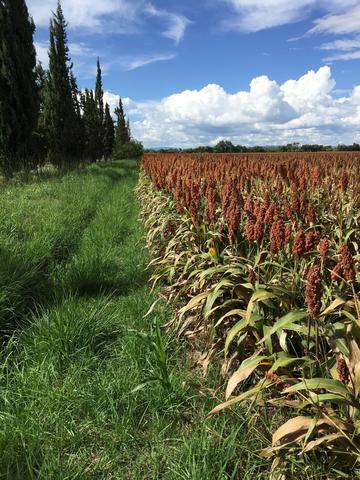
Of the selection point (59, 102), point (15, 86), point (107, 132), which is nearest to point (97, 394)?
point (15, 86)

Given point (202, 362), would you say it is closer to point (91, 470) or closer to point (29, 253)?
point (91, 470)

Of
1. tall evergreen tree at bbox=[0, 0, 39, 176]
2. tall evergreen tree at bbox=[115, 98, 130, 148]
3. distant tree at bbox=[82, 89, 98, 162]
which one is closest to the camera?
tall evergreen tree at bbox=[0, 0, 39, 176]

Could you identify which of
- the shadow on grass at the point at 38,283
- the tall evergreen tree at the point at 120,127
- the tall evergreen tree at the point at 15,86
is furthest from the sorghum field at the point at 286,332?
the tall evergreen tree at the point at 120,127

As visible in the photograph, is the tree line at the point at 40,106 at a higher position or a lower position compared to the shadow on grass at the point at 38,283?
higher

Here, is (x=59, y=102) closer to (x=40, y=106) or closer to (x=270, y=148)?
(x=40, y=106)

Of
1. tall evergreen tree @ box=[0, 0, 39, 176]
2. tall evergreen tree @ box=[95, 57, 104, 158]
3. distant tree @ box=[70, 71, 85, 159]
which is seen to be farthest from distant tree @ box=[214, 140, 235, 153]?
tall evergreen tree @ box=[0, 0, 39, 176]

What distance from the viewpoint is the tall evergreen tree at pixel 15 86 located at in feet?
48.5

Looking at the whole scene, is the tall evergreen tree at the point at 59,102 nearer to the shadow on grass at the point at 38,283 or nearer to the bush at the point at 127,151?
the shadow on grass at the point at 38,283

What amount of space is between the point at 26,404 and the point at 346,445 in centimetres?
166

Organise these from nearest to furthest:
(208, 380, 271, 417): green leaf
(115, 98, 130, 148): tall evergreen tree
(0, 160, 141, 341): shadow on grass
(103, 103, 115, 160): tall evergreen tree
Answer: (208, 380, 271, 417): green leaf, (0, 160, 141, 341): shadow on grass, (103, 103, 115, 160): tall evergreen tree, (115, 98, 130, 148): tall evergreen tree

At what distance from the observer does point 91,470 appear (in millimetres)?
1926

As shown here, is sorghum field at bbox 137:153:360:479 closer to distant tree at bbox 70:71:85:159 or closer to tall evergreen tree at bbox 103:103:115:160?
distant tree at bbox 70:71:85:159

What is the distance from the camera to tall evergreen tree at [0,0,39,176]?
1480 centimetres

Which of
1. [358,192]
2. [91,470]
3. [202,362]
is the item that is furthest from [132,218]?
[91,470]
